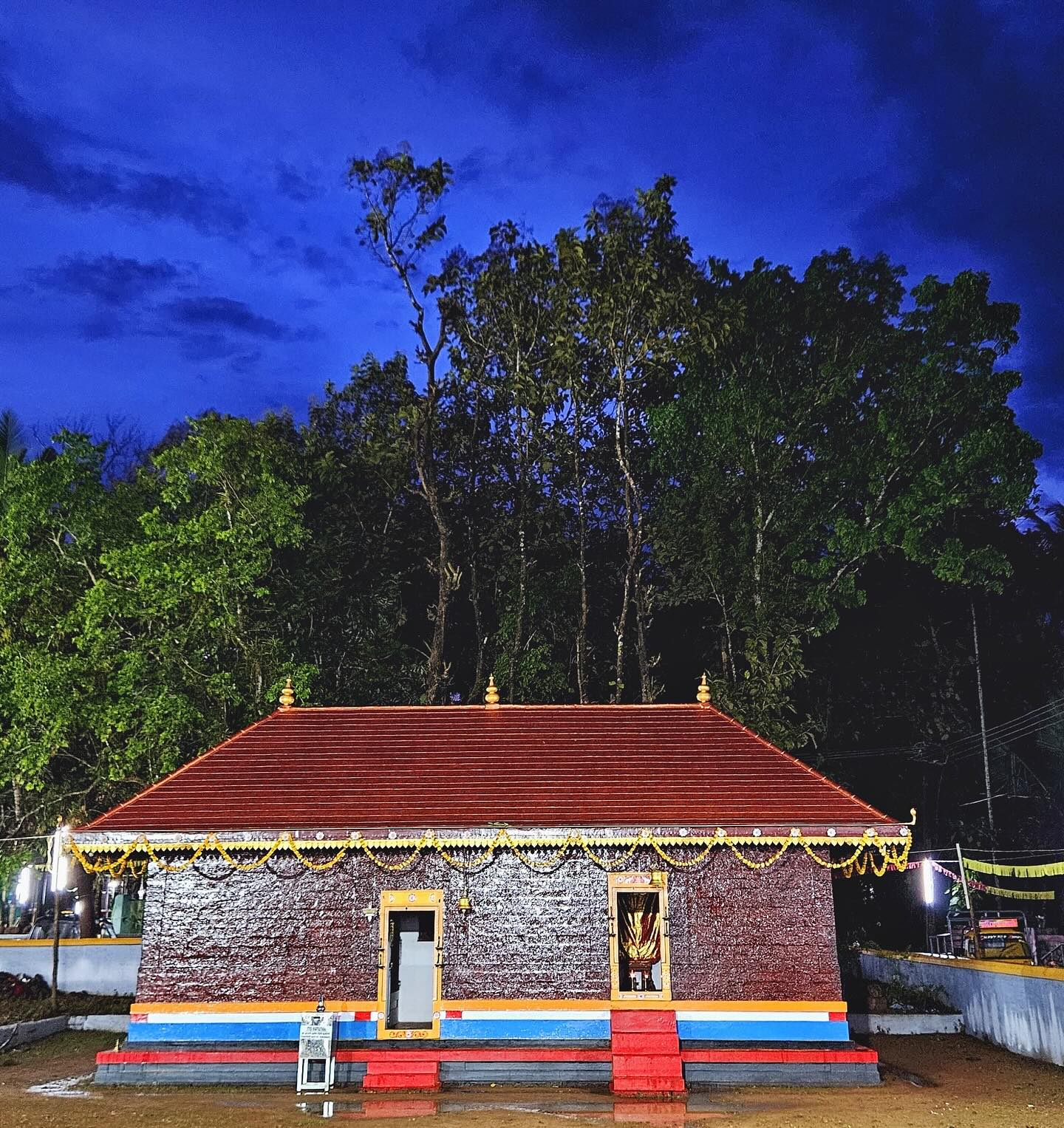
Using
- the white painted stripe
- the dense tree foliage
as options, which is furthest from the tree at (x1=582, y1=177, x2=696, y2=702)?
the white painted stripe

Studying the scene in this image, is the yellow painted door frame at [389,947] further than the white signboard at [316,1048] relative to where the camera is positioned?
Yes

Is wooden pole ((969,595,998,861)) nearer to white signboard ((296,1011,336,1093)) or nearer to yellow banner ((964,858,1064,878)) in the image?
yellow banner ((964,858,1064,878))

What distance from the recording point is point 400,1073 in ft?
43.3

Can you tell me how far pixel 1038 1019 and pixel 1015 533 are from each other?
27.0 metres

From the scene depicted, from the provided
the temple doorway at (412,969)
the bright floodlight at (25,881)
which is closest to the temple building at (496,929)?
the temple doorway at (412,969)

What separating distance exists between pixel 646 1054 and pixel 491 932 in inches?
102

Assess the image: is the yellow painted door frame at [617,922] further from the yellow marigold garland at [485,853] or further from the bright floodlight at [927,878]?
the bright floodlight at [927,878]

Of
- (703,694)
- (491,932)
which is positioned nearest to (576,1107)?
(491,932)

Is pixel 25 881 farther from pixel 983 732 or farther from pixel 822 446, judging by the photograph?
pixel 983 732

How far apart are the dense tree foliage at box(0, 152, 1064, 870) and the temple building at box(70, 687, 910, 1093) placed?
813 centimetres

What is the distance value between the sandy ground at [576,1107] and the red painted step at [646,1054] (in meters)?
0.38

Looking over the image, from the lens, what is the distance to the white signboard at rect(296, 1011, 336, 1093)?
12867mm

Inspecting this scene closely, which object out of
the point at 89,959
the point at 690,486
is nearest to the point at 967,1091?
the point at 89,959

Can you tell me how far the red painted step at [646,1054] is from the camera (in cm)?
1273
